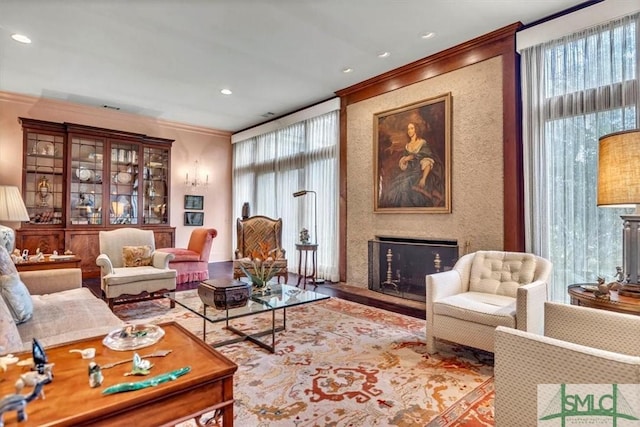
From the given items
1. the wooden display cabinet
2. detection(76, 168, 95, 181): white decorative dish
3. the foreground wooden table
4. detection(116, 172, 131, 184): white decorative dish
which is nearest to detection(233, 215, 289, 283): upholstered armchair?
the wooden display cabinet

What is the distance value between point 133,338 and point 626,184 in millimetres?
2671

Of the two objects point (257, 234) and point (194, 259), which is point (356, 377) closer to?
point (257, 234)

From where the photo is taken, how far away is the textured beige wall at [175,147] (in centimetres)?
561

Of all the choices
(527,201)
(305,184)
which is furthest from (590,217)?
(305,184)

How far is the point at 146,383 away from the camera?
3.82 ft

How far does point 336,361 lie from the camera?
8.37ft

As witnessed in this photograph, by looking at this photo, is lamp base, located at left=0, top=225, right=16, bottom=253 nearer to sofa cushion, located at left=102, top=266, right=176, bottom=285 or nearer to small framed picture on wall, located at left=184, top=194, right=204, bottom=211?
sofa cushion, located at left=102, top=266, right=176, bottom=285

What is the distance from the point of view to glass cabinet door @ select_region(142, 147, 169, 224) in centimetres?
685

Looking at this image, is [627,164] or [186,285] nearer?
[627,164]

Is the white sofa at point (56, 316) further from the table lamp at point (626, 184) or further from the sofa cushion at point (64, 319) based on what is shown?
the table lamp at point (626, 184)

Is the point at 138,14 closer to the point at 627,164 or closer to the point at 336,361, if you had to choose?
the point at 336,361

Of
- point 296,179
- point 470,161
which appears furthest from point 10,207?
point 470,161

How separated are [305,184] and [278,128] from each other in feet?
4.84

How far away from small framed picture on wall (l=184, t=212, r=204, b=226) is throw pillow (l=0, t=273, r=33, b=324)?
217 inches
